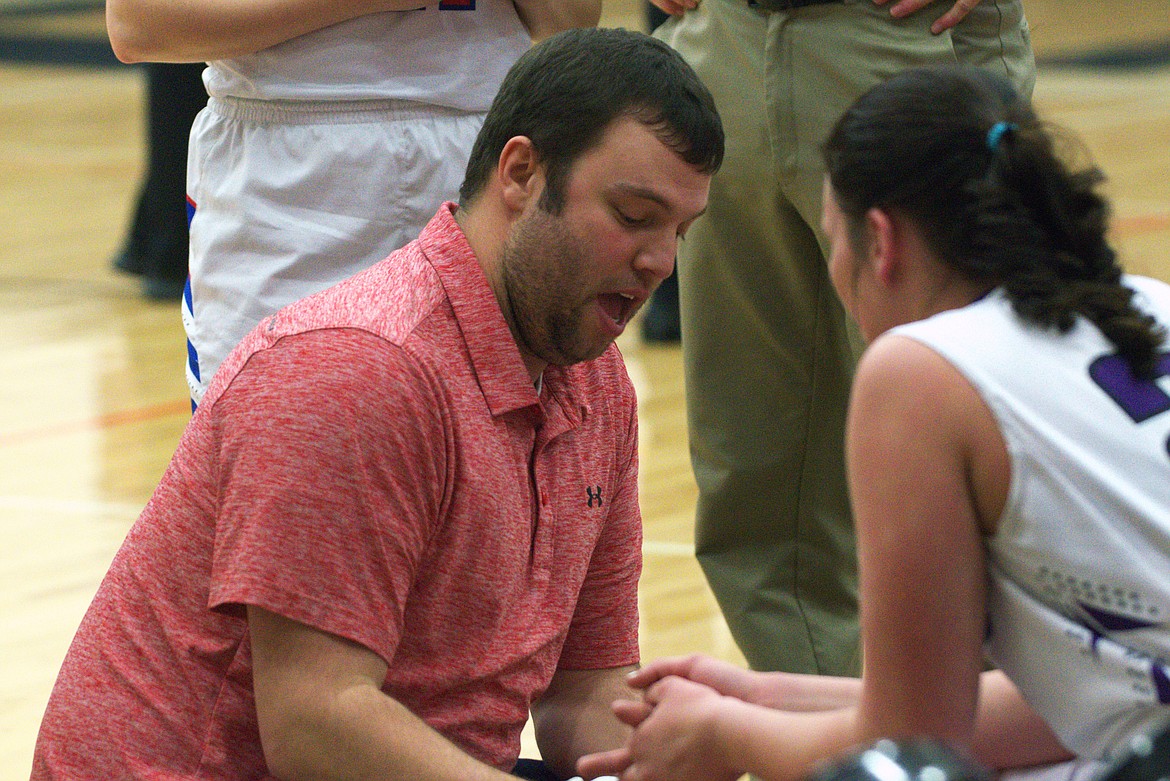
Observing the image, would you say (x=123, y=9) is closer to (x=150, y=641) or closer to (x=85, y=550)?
(x=150, y=641)

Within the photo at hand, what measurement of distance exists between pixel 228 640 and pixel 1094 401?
797 millimetres

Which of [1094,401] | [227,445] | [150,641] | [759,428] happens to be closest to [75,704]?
[150,641]

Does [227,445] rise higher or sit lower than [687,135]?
lower

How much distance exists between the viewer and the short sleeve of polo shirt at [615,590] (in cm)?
202

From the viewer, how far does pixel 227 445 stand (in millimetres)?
1626

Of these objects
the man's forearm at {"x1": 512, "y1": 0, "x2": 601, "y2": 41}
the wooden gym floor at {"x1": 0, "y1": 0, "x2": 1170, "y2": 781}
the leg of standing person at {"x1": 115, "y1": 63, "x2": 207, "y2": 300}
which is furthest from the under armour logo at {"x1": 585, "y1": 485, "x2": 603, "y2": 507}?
the leg of standing person at {"x1": 115, "y1": 63, "x2": 207, "y2": 300}

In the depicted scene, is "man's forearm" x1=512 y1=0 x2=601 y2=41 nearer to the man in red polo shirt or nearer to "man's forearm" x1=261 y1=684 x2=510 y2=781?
the man in red polo shirt

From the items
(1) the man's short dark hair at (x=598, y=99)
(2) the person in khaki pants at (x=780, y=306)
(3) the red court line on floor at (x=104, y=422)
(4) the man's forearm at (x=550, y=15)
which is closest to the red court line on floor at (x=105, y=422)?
(3) the red court line on floor at (x=104, y=422)

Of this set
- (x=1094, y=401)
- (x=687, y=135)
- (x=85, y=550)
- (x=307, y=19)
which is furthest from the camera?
(x=85, y=550)

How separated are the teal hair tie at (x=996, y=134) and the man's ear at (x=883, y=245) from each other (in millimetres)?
92

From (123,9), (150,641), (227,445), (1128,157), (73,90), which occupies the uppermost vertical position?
(123,9)

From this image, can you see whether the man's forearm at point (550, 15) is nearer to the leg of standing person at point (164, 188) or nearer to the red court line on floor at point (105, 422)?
the red court line on floor at point (105, 422)

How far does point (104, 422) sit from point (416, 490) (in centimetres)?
325

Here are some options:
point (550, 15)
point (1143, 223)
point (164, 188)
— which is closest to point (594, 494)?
point (550, 15)
